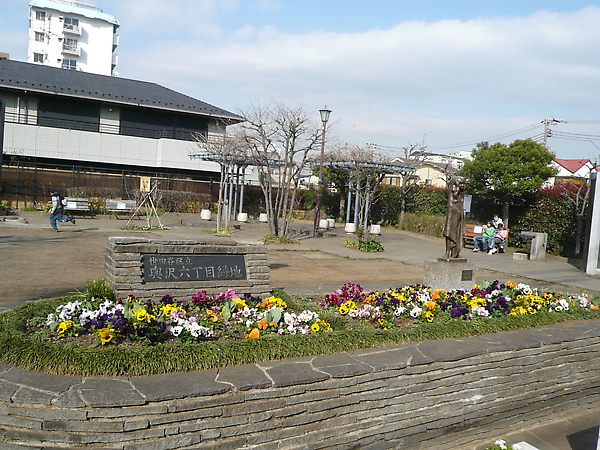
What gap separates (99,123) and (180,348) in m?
28.9

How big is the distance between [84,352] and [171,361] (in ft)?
2.16

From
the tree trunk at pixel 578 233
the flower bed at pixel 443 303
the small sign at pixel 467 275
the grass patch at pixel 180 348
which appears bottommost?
the grass patch at pixel 180 348

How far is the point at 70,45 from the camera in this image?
57.3m

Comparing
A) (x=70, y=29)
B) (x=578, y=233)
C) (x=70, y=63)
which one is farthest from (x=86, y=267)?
(x=70, y=29)

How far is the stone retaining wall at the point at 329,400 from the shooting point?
10.9ft

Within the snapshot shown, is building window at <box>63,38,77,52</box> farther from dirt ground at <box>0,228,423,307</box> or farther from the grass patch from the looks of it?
the grass patch

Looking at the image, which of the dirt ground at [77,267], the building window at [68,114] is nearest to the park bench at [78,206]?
the dirt ground at [77,267]

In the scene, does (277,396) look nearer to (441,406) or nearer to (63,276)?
(441,406)

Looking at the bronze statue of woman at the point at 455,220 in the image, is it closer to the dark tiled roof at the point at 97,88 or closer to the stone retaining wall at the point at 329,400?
the stone retaining wall at the point at 329,400

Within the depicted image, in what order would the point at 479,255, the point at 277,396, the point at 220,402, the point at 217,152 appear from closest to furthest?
the point at 220,402 → the point at 277,396 → the point at 479,255 → the point at 217,152

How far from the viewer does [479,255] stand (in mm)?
17719

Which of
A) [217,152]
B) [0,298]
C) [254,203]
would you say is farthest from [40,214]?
[0,298]

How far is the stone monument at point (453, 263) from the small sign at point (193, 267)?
344 cm

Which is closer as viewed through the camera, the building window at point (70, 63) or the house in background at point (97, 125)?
the house in background at point (97, 125)
